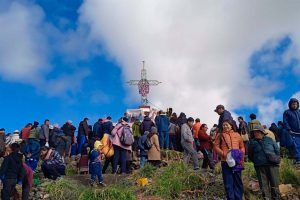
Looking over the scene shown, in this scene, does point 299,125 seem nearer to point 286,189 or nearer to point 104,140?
point 286,189

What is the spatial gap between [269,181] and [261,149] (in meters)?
0.73

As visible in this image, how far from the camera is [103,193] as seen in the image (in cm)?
977

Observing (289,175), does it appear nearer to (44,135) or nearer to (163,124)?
(163,124)

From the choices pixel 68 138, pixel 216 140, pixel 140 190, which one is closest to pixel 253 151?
pixel 216 140

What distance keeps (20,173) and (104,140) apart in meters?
3.66

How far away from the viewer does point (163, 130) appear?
53.3 ft

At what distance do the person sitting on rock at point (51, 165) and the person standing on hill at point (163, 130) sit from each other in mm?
4663

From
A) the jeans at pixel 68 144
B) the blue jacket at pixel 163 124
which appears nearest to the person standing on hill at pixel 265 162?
the blue jacket at pixel 163 124

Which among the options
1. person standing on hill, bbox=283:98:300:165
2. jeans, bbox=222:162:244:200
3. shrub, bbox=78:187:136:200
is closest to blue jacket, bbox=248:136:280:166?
jeans, bbox=222:162:244:200

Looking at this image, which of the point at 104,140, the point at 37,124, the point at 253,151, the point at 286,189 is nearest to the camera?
the point at 253,151

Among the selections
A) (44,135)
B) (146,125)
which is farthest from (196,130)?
(44,135)

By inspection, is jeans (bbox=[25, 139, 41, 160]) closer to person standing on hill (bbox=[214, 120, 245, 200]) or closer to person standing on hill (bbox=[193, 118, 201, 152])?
person standing on hill (bbox=[193, 118, 201, 152])

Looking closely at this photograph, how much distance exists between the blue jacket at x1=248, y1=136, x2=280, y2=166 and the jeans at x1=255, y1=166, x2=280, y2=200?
17 cm

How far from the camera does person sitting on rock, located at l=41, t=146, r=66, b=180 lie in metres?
12.5
